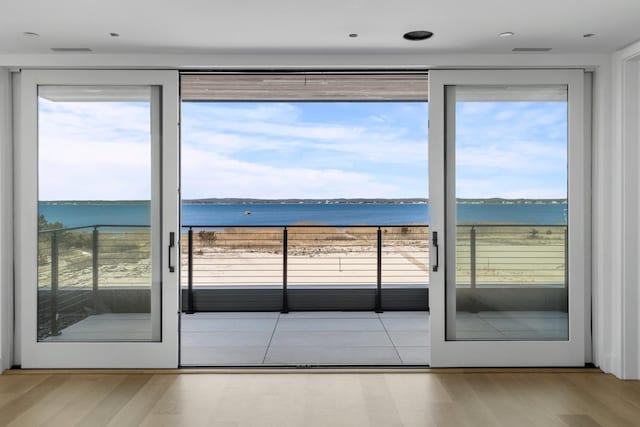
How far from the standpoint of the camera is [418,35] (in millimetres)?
3500

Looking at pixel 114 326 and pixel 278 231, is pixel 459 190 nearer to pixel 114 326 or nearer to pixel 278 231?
pixel 114 326

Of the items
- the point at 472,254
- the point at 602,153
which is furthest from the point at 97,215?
the point at 602,153

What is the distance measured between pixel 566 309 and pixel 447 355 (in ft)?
3.27

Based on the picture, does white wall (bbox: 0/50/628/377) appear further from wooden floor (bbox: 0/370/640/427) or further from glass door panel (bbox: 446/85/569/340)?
wooden floor (bbox: 0/370/640/427)

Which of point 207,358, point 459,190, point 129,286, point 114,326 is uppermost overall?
point 459,190

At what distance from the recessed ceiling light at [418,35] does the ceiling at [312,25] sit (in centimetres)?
6

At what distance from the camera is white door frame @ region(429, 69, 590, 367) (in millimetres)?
4043

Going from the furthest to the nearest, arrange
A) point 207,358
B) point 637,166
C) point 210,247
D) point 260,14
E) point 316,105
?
point 316,105 → point 210,247 → point 207,358 → point 637,166 → point 260,14

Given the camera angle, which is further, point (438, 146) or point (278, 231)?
point (278, 231)

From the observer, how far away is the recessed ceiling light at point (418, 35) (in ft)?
11.3

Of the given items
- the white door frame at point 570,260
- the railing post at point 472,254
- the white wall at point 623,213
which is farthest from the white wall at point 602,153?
the railing post at point 472,254

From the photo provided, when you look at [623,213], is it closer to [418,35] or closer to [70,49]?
[418,35]

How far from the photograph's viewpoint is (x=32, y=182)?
4020 mm

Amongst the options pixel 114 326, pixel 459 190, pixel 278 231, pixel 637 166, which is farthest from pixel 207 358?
pixel 278 231
